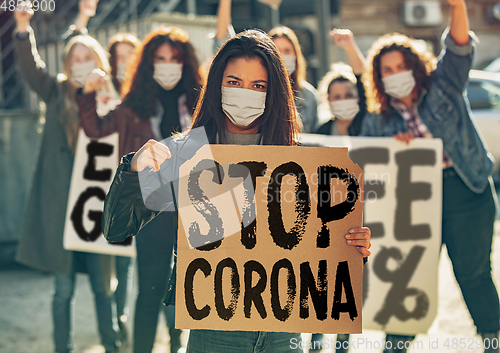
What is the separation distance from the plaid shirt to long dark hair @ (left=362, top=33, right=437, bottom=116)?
0.05m

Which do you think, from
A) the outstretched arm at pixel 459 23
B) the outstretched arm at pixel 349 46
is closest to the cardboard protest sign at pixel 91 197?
the outstretched arm at pixel 349 46

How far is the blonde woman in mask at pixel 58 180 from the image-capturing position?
314 centimetres

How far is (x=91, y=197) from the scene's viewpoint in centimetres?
304

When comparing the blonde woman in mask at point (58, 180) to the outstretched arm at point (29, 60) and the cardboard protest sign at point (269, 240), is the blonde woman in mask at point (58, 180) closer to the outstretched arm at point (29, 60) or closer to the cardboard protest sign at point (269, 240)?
the outstretched arm at point (29, 60)

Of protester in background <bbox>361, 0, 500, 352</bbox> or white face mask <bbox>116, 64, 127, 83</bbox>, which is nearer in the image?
protester in background <bbox>361, 0, 500, 352</bbox>

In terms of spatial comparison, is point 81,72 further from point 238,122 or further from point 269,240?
point 269,240

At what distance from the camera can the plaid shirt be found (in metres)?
Answer: 2.87

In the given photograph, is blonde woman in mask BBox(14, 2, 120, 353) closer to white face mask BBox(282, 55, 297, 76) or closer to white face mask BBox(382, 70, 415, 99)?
white face mask BBox(282, 55, 297, 76)

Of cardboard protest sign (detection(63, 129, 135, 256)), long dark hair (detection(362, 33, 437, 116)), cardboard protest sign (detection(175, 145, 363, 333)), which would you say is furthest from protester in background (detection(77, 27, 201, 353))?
cardboard protest sign (detection(175, 145, 363, 333))

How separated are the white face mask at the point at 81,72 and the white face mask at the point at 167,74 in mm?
545

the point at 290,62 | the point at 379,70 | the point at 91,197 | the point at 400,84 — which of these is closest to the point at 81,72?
the point at 91,197

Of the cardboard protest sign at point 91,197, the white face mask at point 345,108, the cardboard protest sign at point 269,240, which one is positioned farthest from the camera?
the white face mask at point 345,108

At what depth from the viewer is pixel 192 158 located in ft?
5.35

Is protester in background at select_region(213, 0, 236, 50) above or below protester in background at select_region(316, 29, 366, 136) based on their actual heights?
above
